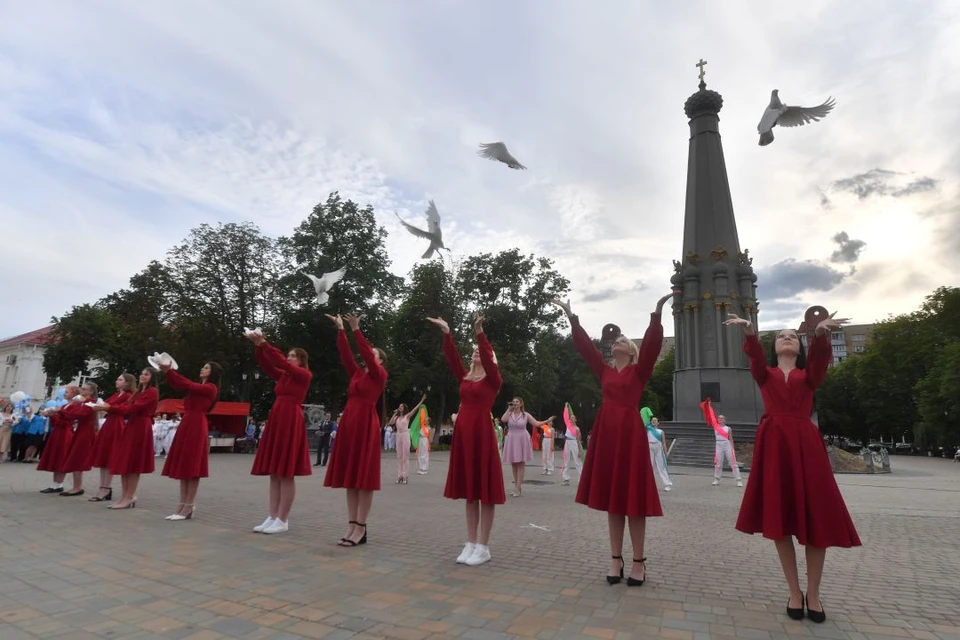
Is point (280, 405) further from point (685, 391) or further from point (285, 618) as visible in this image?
point (685, 391)

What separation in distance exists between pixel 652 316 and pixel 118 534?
655 cm

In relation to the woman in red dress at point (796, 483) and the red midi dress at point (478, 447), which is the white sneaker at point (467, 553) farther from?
the woman in red dress at point (796, 483)

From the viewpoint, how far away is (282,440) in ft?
22.6

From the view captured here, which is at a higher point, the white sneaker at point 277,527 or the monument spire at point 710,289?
the monument spire at point 710,289

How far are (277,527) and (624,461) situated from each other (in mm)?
4492

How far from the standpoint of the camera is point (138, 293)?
130 feet

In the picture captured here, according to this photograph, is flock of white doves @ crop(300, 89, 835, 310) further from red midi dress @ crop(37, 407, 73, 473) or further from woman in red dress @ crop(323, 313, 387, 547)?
red midi dress @ crop(37, 407, 73, 473)

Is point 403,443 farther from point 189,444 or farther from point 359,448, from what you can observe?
point 359,448

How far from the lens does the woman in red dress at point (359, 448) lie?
627cm

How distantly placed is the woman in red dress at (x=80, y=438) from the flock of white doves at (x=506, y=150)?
5143 millimetres

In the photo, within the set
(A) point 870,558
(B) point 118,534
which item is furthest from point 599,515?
(B) point 118,534

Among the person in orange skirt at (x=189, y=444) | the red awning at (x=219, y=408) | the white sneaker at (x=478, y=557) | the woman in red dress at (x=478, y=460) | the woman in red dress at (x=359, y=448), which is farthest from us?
the red awning at (x=219, y=408)

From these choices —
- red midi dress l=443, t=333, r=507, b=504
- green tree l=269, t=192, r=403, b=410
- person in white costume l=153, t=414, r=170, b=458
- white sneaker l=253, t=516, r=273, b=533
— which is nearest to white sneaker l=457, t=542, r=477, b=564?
red midi dress l=443, t=333, r=507, b=504

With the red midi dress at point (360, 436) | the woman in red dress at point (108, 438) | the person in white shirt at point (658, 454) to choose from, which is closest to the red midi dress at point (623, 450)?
the red midi dress at point (360, 436)
